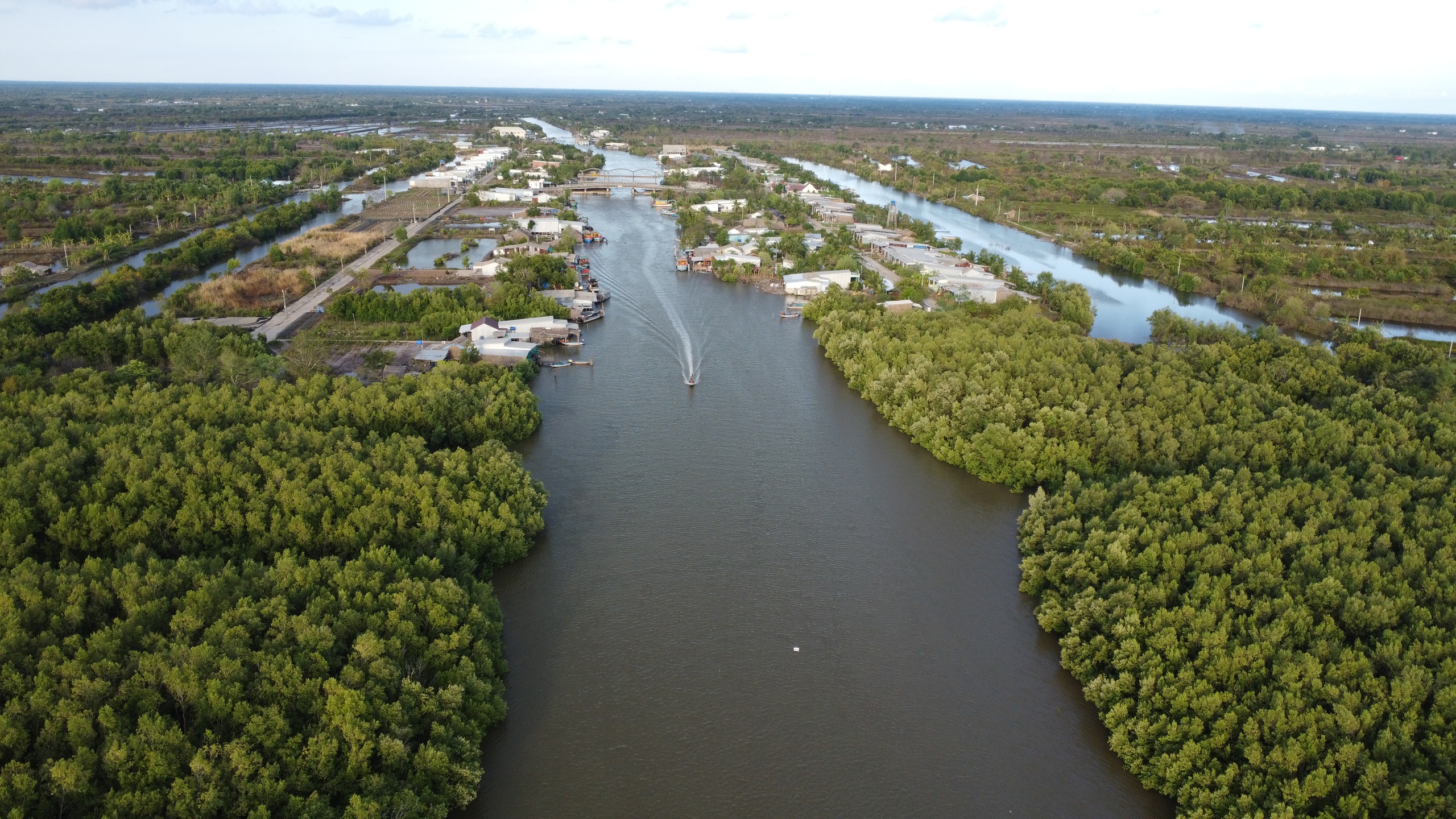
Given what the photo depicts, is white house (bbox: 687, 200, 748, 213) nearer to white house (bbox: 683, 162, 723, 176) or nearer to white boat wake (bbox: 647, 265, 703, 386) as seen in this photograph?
white house (bbox: 683, 162, 723, 176)

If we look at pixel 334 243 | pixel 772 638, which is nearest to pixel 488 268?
pixel 334 243

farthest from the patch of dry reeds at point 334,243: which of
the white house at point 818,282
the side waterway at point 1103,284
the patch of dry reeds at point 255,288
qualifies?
the side waterway at point 1103,284

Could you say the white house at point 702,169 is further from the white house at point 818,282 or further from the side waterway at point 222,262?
the white house at point 818,282

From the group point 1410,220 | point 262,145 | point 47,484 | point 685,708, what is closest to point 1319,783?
point 685,708

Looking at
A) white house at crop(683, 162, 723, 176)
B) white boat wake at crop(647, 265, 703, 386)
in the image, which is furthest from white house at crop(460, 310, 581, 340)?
white house at crop(683, 162, 723, 176)

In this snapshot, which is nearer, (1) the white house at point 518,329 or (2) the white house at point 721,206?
(1) the white house at point 518,329

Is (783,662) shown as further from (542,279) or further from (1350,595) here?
(542,279)
